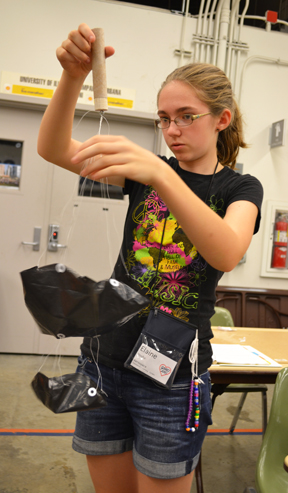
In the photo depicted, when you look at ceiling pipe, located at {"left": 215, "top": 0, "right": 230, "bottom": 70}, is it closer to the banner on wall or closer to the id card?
the banner on wall

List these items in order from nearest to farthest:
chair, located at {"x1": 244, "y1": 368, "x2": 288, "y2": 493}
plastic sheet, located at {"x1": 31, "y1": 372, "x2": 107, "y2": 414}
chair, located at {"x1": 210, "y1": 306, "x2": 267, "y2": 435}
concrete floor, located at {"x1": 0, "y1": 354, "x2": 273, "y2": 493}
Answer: plastic sheet, located at {"x1": 31, "y1": 372, "x2": 107, "y2": 414}
chair, located at {"x1": 244, "y1": 368, "x2": 288, "y2": 493}
concrete floor, located at {"x1": 0, "y1": 354, "x2": 273, "y2": 493}
chair, located at {"x1": 210, "y1": 306, "x2": 267, "y2": 435}

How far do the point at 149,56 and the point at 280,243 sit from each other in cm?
235

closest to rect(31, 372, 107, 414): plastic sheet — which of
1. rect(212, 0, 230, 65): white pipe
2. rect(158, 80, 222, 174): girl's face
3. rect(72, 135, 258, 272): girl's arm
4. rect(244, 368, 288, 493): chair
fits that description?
rect(72, 135, 258, 272): girl's arm

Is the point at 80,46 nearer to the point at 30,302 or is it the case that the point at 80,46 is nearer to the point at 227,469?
the point at 30,302

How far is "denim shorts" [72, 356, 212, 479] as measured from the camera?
0.86 meters

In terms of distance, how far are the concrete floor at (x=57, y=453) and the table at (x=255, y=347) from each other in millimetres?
422

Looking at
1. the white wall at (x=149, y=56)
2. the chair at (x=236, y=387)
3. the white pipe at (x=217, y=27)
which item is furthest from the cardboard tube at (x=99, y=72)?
the white pipe at (x=217, y=27)

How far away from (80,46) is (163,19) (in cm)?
387

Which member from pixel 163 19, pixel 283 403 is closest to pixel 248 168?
pixel 163 19

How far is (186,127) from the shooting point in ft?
2.85

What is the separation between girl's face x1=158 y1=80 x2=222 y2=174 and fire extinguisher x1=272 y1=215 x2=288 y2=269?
381 cm

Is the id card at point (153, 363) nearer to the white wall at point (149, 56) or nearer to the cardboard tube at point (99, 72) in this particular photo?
the cardboard tube at point (99, 72)

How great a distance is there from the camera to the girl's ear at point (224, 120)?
926 mm

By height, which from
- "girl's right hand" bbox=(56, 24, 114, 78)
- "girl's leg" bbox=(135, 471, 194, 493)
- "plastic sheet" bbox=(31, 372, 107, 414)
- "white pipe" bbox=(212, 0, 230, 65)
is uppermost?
"white pipe" bbox=(212, 0, 230, 65)
